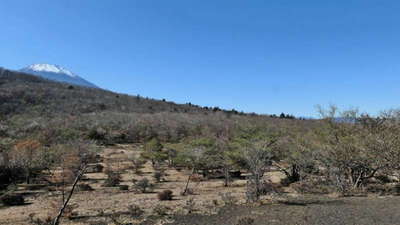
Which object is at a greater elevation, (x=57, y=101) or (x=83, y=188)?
(x=57, y=101)

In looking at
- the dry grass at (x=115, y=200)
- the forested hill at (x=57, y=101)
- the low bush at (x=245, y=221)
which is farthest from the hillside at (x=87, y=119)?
the low bush at (x=245, y=221)

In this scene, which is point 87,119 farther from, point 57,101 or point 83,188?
point 83,188

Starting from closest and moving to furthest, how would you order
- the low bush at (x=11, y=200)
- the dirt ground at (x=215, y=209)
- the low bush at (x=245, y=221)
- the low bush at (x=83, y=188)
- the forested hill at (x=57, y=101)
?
1. the low bush at (x=245, y=221)
2. the dirt ground at (x=215, y=209)
3. the low bush at (x=11, y=200)
4. the low bush at (x=83, y=188)
5. the forested hill at (x=57, y=101)

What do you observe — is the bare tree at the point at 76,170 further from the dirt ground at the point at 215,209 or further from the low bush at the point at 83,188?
the dirt ground at the point at 215,209

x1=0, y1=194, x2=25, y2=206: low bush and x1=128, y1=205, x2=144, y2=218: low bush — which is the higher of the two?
x1=128, y1=205, x2=144, y2=218: low bush

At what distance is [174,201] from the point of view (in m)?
18.1

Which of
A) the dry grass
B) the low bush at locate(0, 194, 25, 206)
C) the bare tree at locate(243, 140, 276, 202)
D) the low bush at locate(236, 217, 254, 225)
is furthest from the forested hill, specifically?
the low bush at locate(236, 217, 254, 225)

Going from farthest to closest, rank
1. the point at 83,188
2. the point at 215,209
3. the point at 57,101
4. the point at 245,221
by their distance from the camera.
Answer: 1. the point at 57,101
2. the point at 83,188
3. the point at 215,209
4. the point at 245,221

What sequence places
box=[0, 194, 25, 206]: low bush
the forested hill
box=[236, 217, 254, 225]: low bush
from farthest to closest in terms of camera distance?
the forested hill → box=[0, 194, 25, 206]: low bush → box=[236, 217, 254, 225]: low bush

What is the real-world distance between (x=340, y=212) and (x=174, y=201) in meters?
8.98

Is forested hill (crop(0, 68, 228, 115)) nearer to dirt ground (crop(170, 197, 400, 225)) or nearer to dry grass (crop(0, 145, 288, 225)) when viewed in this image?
dry grass (crop(0, 145, 288, 225))

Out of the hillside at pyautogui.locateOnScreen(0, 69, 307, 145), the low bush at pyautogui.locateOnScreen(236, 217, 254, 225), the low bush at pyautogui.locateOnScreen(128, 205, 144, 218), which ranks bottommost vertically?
the low bush at pyautogui.locateOnScreen(128, 205, 144, 218)

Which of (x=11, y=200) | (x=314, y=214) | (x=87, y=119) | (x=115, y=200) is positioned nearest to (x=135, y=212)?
(x=115, y=200)

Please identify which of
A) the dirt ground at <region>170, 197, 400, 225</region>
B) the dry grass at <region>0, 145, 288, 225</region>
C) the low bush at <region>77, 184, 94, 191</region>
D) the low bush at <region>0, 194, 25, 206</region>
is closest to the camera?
the dirt ground at <region>170, 197, 400, 225</region>
